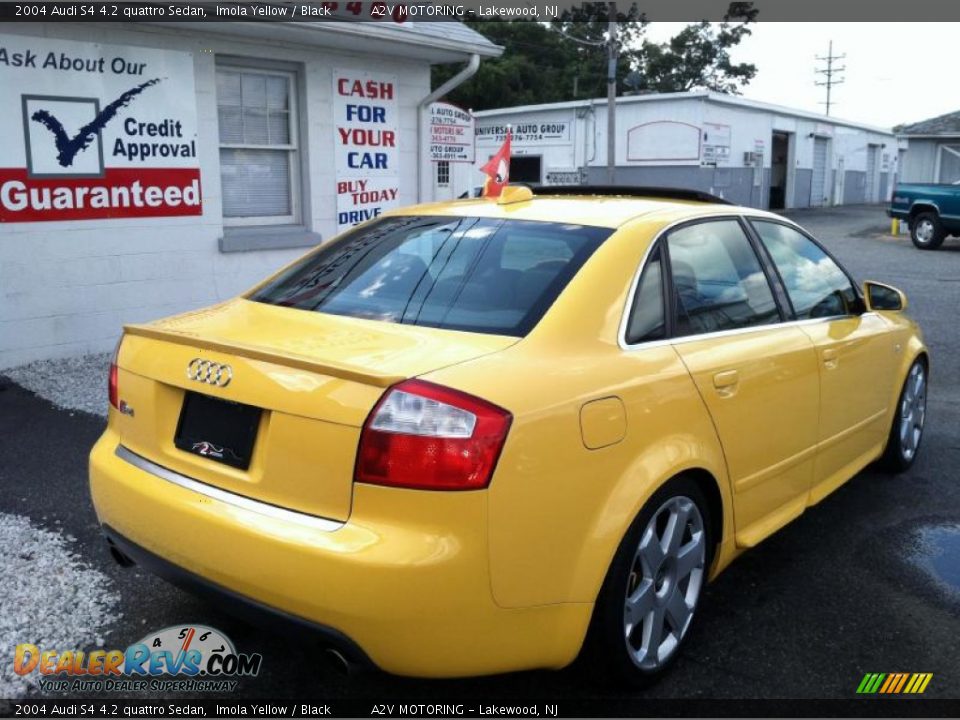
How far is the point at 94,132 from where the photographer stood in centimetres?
734

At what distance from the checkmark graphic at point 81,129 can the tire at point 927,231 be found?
1840cm

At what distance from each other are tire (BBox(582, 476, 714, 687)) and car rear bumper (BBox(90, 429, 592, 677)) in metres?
0.16

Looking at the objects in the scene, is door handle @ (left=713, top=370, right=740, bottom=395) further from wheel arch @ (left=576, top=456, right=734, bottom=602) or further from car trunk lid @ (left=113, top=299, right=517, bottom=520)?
car trunk lid @ (left=113, top=299, right=517, bottom=520)

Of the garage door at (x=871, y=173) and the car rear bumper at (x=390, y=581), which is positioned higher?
the garage door at (x=871, y=173)

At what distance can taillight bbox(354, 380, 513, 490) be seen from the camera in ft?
7.78

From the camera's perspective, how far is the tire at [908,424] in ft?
16.3

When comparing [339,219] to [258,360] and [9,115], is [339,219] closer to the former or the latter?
[9,115]

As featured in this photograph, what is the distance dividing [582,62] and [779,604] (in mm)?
50471

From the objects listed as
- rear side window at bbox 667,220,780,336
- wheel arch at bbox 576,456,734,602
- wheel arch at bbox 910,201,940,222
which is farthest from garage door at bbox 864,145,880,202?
wheel arch at bbox 576,456,734,602

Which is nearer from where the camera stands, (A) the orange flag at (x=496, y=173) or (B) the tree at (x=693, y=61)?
(A) the orange flag at (x=496, y=173)

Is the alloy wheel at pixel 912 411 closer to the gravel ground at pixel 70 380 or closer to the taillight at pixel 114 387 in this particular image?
the taillight at pixel 114 387

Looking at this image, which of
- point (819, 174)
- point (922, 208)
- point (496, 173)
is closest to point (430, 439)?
point (496, 173)

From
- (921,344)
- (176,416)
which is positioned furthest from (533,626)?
(921,344)

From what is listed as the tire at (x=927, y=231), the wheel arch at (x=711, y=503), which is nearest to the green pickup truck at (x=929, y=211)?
the tire at (x=927, y=231)
